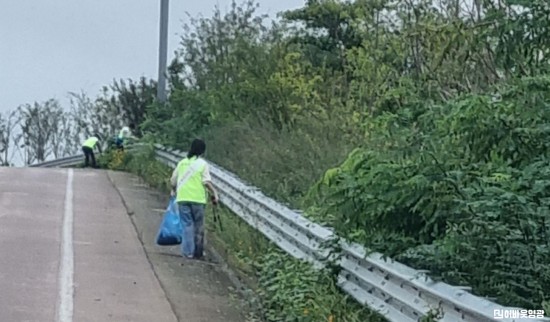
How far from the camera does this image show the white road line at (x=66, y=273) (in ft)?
37.8

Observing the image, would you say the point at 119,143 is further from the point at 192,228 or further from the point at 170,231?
the point at 192,228

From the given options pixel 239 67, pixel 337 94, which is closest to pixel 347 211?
pixel 337 94

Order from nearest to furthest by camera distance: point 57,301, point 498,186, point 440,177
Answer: point 498,186 → point 440,177 → point 57,301

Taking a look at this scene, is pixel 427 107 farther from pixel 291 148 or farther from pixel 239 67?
pixel 239 67

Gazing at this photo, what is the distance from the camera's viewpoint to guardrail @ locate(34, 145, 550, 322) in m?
7.90

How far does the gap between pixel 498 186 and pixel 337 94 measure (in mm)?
15466

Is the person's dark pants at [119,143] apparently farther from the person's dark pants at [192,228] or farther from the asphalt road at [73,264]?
the person's dark pants at [192,228]

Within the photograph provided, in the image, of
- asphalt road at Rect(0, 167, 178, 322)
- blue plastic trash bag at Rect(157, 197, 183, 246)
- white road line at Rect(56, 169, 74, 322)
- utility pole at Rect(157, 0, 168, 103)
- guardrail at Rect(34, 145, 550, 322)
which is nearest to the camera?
guardrail at Rect(34, 145, 550, 322)

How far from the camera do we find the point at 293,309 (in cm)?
1118

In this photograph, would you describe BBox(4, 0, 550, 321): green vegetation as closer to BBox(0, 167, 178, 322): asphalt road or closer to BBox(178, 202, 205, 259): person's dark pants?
BBox(178, 202, 205, 259): person's dark pants

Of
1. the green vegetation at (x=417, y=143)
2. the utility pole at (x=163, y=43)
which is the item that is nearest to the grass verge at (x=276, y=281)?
the green vegetation at (x=417, y=143)

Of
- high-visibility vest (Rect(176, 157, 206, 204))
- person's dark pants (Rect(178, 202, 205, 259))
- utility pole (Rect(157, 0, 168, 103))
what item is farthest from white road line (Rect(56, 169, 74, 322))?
utility pole (Rect(157, 0, 168, 103))

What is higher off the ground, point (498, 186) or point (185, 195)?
point (498, 186)

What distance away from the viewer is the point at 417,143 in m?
11.0
